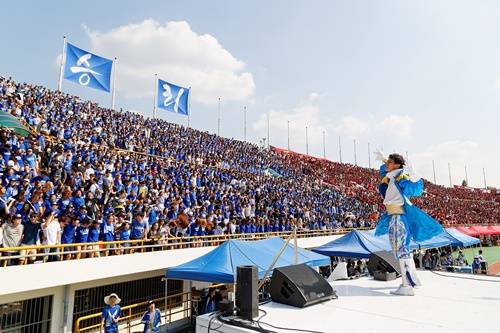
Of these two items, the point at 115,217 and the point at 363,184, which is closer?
the point at 115,217

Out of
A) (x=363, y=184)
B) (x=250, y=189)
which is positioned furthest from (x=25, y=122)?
(x=363, y=184)

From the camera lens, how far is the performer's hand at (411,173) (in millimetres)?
5301

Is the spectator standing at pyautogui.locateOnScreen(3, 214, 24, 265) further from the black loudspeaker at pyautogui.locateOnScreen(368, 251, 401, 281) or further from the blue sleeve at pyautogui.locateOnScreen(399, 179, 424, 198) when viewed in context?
the blue sleeve at pyautogui.locateOnScreen(399, 179, 424, 198)

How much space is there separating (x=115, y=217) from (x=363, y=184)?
37.8 m

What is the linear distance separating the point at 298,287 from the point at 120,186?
1120 centimetres

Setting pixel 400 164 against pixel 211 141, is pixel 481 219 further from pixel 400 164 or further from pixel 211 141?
pixel 400 164

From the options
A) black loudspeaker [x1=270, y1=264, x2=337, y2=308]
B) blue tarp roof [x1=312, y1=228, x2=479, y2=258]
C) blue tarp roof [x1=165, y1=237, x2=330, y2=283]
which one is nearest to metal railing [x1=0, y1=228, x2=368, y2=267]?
blue tarp roof [x1=165, y1=237, x2=330, y2=283]

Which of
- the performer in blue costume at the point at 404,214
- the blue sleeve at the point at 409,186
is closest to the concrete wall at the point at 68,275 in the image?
the performer in blue costume at the point at 404,214

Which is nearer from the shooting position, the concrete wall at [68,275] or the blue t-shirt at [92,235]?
the concrete wall at [68,275]

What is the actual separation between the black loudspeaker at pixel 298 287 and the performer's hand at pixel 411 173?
215cm

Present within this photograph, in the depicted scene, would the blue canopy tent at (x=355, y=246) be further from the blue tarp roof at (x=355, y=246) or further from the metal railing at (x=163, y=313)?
the metal railing at (x=163, y=313)

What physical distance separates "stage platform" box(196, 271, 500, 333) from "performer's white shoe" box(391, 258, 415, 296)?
10 centimetres

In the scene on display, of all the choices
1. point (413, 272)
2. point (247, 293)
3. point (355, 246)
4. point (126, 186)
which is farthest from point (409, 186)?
point (126, 186)

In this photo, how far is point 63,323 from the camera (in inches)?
398
